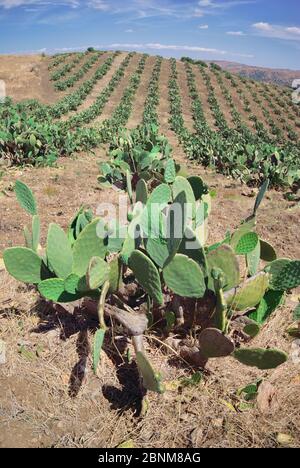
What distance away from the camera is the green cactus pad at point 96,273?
5.80ft

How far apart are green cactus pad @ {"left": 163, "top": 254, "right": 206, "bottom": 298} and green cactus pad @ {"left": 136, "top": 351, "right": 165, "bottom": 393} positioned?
392 mm

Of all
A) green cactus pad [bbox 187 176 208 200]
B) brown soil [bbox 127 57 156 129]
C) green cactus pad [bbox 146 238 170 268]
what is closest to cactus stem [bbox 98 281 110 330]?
green cactus pad [bbox 146 238 170 268]

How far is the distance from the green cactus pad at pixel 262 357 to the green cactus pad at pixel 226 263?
336 mm

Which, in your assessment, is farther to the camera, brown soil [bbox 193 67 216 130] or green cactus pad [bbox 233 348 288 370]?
brown soil [bbox 193 67 216 130]

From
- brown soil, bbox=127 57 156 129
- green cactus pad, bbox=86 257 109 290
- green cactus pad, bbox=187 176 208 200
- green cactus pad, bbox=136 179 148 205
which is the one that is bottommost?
green cactus pad, bbox=86 257 109 290

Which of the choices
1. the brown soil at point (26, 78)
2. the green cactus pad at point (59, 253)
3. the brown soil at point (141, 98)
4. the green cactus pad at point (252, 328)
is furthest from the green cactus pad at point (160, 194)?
the brown soil at point (26, 78)

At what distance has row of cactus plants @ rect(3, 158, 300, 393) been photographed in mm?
1803

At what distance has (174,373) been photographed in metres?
2.05

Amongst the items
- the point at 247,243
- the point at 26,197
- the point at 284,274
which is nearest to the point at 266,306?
the point at 284,274

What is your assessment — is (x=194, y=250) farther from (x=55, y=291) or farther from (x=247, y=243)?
(x=55, y=291)

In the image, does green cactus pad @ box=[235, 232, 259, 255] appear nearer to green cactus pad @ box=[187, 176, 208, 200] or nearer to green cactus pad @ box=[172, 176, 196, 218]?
green cactus pad @ box=[172, 176, 196, 218]

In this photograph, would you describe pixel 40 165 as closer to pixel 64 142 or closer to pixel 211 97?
pixel 64 142
